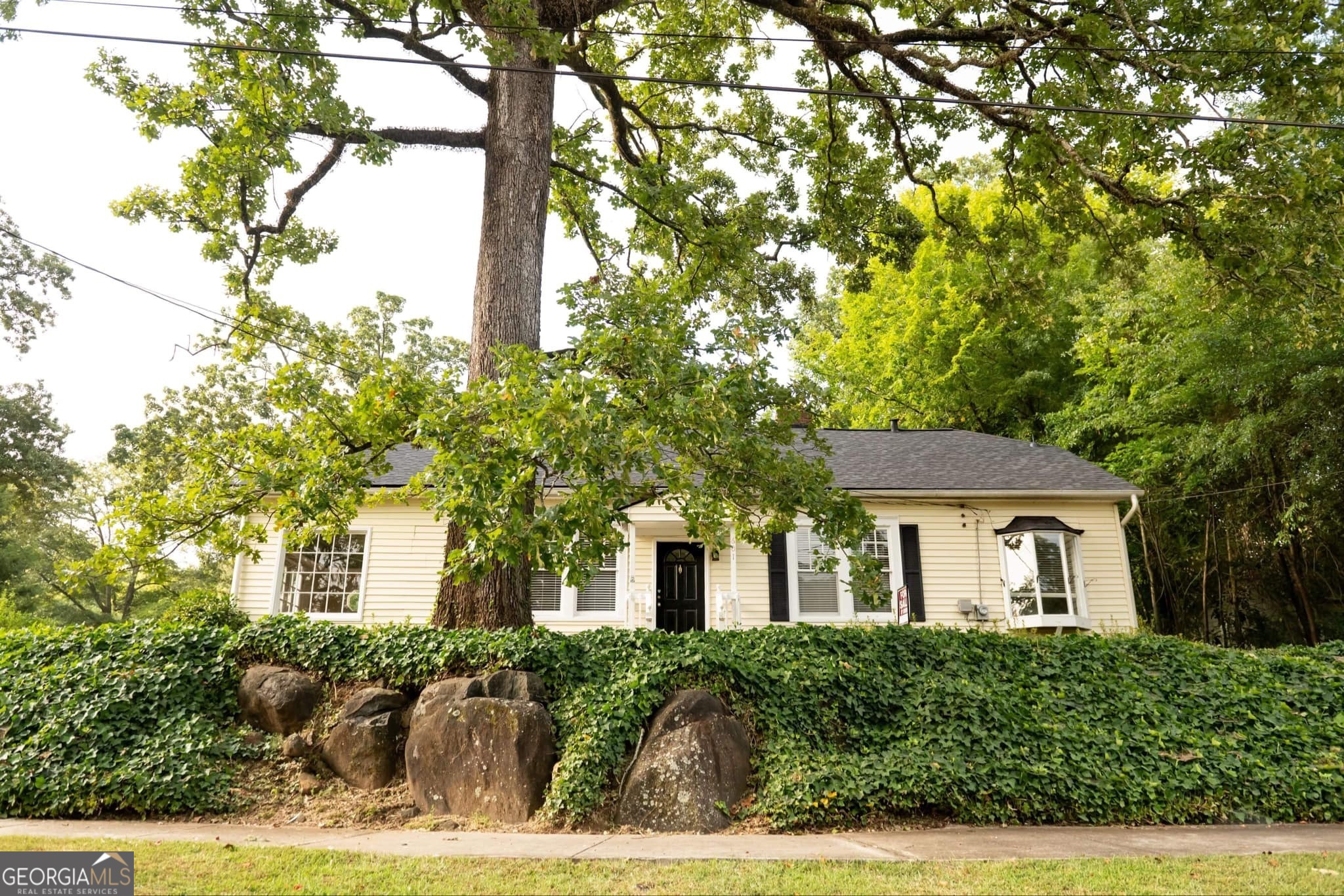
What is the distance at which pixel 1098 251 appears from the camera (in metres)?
10.0

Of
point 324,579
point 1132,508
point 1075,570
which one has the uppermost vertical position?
point 1132,508

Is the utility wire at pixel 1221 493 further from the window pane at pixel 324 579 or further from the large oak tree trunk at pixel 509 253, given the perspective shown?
the window pane at pixel 324 579

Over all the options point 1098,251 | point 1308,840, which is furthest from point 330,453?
point 1098,251

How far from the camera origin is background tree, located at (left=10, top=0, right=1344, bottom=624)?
23.6 feet

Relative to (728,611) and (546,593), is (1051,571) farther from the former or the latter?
(546,593)

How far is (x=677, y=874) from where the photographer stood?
4375 mm

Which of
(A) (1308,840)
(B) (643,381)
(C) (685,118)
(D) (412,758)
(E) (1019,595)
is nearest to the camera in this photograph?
(A) (1308,840)

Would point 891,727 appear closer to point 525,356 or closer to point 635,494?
point 635,494

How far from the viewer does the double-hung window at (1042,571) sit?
478 inches

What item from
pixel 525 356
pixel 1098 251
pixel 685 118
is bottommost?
pixel 525 356

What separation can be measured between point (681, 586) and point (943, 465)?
528 centimetres

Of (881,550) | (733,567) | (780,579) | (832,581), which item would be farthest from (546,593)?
(881,550)

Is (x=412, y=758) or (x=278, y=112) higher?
(x=278, y=112)

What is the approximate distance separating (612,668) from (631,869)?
2642 mm
